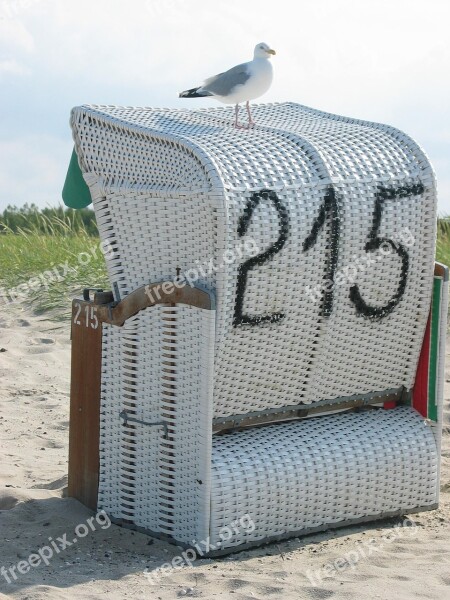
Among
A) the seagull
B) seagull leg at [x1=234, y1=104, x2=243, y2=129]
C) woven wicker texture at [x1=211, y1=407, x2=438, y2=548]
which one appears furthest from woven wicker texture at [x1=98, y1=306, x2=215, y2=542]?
the seagull

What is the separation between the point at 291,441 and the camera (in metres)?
4.30

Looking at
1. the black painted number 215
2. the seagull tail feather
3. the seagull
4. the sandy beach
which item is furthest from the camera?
the seagull tail feather

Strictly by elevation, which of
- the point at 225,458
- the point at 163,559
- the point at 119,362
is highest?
the point at 119,362

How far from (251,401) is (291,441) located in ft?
0.85

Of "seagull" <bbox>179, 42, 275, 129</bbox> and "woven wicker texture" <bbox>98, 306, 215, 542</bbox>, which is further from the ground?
"seagull" <bbox>179, 42, 275, 129</bbox>

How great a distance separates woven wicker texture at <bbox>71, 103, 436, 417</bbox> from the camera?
3941mm

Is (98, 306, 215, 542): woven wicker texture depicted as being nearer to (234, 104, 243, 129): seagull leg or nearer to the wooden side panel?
the wooden side panel

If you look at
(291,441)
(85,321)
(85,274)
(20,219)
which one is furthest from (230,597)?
(20,219)

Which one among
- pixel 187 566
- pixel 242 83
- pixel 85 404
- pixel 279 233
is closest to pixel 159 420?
pixel 85 404

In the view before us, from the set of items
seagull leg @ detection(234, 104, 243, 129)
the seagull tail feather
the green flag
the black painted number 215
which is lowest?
the black painted number 215

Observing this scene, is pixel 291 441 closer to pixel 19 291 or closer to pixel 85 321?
pixel 85 321

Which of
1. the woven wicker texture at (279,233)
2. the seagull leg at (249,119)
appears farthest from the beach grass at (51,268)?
the woven wicker texture at (279,233)

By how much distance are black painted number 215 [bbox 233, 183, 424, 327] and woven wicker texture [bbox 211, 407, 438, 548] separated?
0.51m

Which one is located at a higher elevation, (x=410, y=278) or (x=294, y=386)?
(x=410, y=278)
